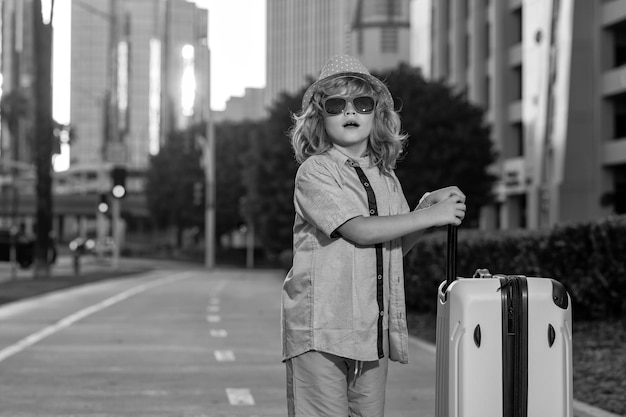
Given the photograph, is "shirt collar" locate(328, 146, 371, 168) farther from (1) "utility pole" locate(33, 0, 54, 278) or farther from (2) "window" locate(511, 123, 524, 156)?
(2) "window" locate(511, 123, 524, 156)

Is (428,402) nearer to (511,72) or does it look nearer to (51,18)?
(51,18)

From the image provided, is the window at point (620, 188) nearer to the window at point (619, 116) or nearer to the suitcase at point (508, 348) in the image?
the window at point (619, 116)

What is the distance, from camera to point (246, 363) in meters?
12.5

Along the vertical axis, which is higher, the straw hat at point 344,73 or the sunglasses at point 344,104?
the straw hat at point 344,73

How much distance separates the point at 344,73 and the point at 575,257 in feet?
33.5

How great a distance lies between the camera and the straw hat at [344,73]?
4.54m

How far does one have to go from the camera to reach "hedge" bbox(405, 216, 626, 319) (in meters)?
13.5

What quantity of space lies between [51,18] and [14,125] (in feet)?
209

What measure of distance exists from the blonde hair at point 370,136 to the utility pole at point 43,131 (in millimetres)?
31626

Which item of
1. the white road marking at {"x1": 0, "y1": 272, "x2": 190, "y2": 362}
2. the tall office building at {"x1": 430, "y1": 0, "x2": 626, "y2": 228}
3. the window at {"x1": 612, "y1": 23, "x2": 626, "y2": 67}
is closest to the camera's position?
the white road marking at {"x1": 0, "y1": 272, "x2": 190, "y2": 362}

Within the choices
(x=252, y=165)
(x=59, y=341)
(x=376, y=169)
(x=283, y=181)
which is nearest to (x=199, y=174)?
(x=252, y=165)

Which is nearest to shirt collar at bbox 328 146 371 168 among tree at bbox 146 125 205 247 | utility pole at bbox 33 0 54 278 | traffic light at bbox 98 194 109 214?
utility pole at bbox 33 0 54 278

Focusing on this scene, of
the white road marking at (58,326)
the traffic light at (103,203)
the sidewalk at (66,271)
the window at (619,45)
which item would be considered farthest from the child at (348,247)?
the window at (619,45)

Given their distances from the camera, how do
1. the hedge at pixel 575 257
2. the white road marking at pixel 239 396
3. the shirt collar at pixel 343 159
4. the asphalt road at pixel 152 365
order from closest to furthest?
the shirt collar at pixel 343 159
the asphalt road at pixel 152 365
the white road marking at pixel 239 396
the hedge at pixel 575 257
